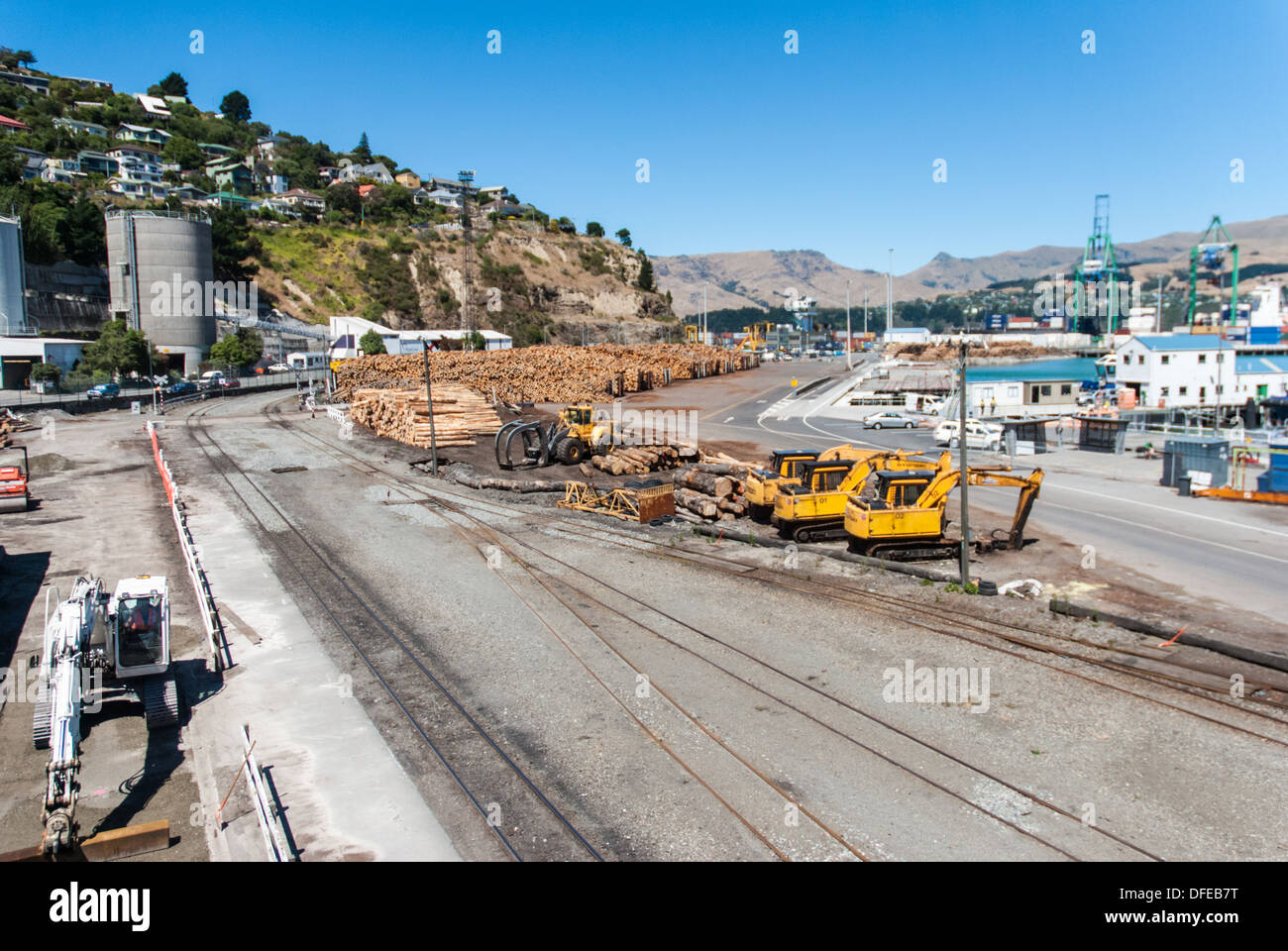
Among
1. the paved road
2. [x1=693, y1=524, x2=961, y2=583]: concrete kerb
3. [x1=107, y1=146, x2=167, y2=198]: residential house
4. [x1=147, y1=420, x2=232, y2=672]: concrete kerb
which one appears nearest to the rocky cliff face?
[x1=107, y1=146, x2=167, y2=198]: residential house

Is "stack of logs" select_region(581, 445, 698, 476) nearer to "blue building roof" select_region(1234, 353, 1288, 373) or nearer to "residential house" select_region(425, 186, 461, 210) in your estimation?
"blue building roof" select_region(1234, 353, 1288, 373)

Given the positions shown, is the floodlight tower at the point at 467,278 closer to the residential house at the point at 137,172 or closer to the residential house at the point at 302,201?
the residential house at the point at 302,201

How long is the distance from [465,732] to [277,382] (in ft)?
223

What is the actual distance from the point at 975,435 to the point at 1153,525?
17823 millimetres

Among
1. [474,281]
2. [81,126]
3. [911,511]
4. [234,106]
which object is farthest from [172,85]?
[911,511]

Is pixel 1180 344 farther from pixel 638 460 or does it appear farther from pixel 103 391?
pixel 103 391

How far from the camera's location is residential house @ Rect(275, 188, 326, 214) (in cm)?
13438

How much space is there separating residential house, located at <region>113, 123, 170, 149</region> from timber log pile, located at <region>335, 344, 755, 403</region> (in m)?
115

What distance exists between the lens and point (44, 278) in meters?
81.6

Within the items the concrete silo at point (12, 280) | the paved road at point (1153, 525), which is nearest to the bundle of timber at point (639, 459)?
the paved road at point (1153, 525)

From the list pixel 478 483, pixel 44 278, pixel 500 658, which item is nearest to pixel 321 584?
pixel 500 658

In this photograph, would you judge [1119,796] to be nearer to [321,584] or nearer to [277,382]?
[321,584]

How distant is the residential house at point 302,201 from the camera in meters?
134

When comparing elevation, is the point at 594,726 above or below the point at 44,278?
below
